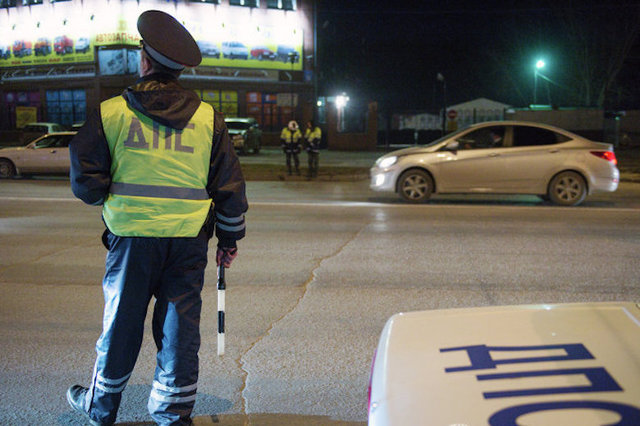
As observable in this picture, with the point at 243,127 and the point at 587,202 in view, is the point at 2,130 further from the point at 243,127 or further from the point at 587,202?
the point at 587,202

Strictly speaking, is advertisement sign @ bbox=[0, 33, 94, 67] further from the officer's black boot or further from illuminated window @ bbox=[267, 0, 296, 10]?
the officer's black boot

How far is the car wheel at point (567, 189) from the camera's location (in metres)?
13.5

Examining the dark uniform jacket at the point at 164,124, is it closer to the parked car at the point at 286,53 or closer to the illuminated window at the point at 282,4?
the parked car at the point at 286,53

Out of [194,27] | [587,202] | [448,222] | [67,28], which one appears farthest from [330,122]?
[448,222]

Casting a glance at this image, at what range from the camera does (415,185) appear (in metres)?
13.9

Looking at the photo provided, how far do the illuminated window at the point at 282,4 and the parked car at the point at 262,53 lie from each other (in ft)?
8.73

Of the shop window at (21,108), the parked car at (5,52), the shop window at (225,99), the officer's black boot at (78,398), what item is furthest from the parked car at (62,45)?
the officer's black boot at (78,398)

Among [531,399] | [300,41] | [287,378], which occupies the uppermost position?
[300,41]

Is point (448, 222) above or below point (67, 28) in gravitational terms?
below

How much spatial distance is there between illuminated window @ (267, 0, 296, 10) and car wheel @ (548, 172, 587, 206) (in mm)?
32731

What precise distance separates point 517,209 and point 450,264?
212 inches

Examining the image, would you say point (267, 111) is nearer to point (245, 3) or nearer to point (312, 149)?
point (245, 3)

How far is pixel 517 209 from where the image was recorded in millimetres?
12914

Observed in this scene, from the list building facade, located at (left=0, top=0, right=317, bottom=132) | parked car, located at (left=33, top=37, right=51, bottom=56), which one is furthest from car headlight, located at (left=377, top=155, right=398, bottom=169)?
parked car, located at (left=33, top=37, right=51, bottom=56)
